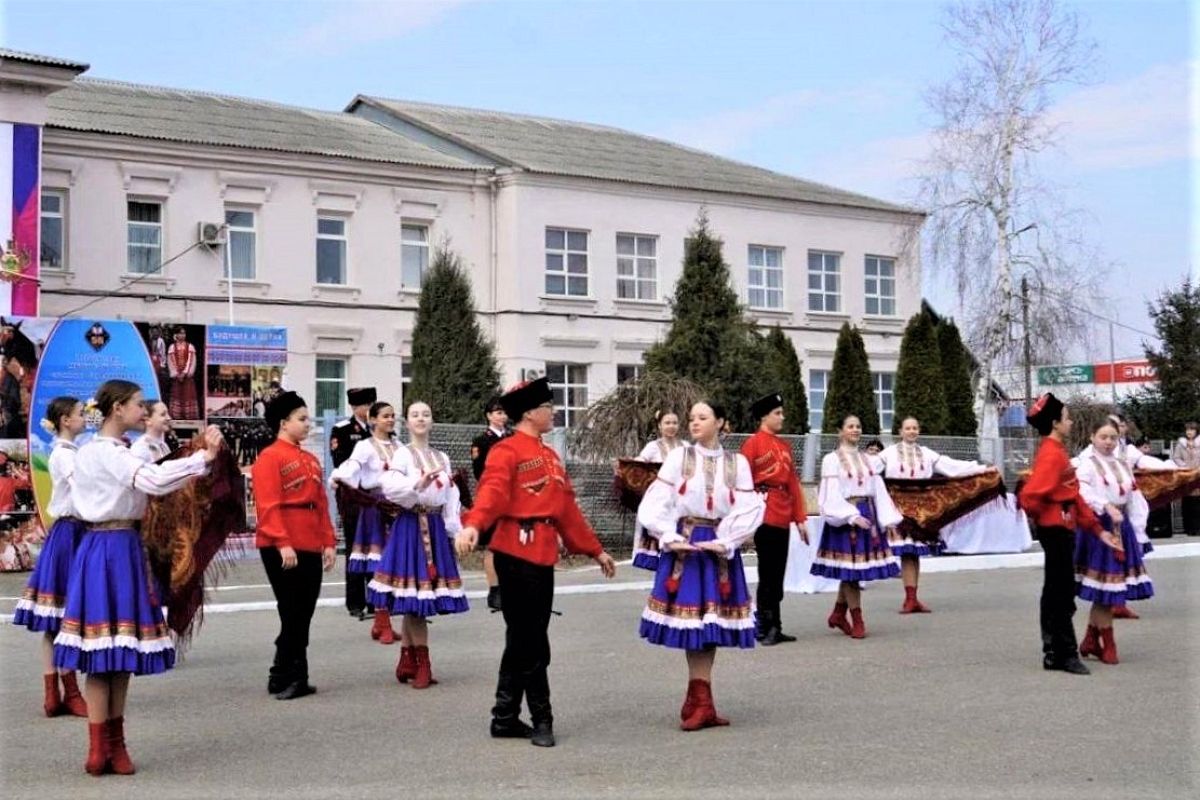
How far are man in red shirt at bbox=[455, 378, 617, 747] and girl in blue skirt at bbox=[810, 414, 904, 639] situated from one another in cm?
500

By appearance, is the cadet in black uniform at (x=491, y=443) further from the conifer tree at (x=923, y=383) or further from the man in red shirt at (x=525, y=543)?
the conifer tree at (x=923, y=383)

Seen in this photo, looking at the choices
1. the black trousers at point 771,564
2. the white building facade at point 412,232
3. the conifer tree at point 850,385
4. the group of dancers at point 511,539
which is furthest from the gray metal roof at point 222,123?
the black trousers at point 771,564

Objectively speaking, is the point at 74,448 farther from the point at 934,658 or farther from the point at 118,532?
the point at 934,658

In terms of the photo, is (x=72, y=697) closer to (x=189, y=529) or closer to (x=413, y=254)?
(x=189, y=529)

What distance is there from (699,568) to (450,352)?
87.6ft

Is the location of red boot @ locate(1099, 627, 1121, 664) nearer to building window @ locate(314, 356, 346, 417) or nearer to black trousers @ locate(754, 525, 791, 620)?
black trousers @ locate(754, 525, 791, 620)

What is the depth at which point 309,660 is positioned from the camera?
40.4 feet

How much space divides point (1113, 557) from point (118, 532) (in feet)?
23.6

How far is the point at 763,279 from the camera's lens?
45.8 metres

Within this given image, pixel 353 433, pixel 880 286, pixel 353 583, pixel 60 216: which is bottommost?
pixel 353 583

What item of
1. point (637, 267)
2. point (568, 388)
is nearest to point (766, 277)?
point (637, 267)

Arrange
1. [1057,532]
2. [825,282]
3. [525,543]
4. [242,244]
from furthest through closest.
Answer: [825,282] → [242,244] → [1057,532] → [525,543]

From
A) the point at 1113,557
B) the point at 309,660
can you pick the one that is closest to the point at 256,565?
the point at 309,660

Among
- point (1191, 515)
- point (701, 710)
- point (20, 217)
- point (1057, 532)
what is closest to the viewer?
point (701, 710)
